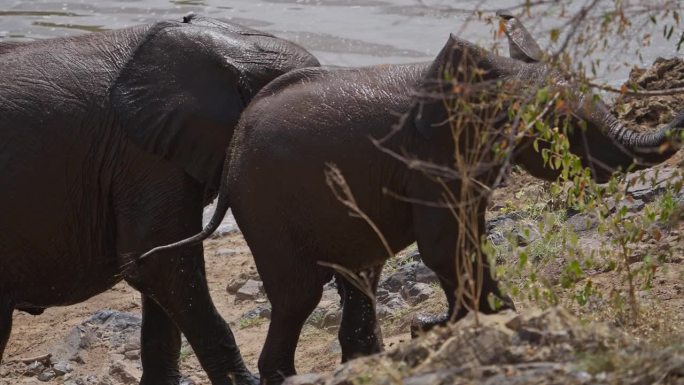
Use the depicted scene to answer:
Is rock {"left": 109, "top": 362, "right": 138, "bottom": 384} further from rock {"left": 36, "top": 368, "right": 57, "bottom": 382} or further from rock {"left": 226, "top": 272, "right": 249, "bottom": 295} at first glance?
rock {"left": 226, "top": 272, "right": 249, "bottom": 295}

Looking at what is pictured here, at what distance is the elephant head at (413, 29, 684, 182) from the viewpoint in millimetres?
6395

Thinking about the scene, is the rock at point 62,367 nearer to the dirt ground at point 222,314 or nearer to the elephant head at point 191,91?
the dirt ground at point 222,314

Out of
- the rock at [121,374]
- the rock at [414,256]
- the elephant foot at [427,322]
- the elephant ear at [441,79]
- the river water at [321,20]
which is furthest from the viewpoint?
the river water at [321,20]

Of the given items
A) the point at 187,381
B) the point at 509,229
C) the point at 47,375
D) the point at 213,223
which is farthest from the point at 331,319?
the point at 213,223

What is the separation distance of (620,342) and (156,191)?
2981mm

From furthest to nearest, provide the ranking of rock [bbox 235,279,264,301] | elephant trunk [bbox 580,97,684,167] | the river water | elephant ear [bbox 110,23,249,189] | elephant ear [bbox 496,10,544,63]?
1. the river water
2. rock [bbox 235,279,264,301]
3. elephant ear [bbox 110,23,249,189]
4. elephant ear [bbox 496,10,544,63]
5. elephant trunk [bbox 580,97,684,167]

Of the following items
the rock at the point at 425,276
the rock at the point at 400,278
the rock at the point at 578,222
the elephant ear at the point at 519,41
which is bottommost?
the rock at the point at 400,278

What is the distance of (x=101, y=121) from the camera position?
746 cm

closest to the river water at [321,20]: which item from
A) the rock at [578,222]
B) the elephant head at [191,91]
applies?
the rock at [578,222]

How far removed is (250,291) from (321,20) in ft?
24.2

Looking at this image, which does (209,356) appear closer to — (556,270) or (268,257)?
(268,257)

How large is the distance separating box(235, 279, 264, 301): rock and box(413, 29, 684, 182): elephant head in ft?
10.7

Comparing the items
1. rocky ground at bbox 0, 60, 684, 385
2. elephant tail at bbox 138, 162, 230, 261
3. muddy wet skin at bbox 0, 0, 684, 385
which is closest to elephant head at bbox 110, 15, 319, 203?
elephant tail at bbox 138, 162, 230, 261

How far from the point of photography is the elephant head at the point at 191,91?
24.1ft
